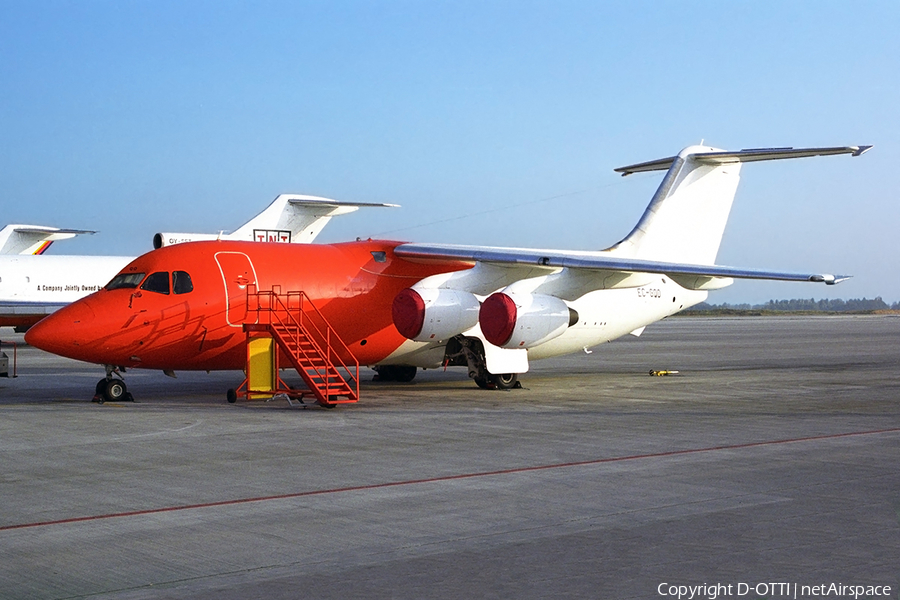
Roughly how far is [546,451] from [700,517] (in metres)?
4.14

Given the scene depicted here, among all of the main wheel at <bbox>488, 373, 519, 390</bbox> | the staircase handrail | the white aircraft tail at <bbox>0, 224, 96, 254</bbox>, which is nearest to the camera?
the staircase handrail

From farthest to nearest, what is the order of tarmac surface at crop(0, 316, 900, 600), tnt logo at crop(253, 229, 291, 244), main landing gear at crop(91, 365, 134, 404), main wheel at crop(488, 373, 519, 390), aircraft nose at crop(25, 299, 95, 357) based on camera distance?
tnt logo at crop(253, 229, 291, 244) < main wheel at crop(488, 373, 519, 390) < main landing gear at crop(91, 365, 134, 404) < aircraft nose at crop(25, 299, 95, 357) < tarmac surface at crop(0, 316, 900, 600)

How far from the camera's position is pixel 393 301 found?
67.9ft

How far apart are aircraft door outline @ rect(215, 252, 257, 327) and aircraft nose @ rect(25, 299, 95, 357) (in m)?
2.60

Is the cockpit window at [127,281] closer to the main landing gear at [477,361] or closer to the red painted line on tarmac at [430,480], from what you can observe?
the main landing gear at [477,361]

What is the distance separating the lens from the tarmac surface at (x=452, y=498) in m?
7.07

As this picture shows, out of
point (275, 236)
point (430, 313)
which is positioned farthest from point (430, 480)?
point (275, 236)

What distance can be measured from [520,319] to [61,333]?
866cm

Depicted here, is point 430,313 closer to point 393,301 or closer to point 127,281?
point 393,301

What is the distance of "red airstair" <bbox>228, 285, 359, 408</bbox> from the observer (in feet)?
61.1

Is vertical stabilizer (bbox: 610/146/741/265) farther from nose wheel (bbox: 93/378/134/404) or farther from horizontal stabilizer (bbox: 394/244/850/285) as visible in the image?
nose wheel (bbox: 93/378/134/404)

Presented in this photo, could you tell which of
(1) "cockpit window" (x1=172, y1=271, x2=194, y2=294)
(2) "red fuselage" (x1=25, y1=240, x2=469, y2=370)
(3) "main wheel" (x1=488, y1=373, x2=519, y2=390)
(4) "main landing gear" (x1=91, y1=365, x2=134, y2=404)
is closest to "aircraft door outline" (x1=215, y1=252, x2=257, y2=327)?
(2) "red fuselage" (x1=25, y1=240, x2=469, y2=370)

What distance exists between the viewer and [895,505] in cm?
930

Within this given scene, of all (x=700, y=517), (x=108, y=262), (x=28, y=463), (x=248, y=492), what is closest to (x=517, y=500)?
(x=700, y=517)
